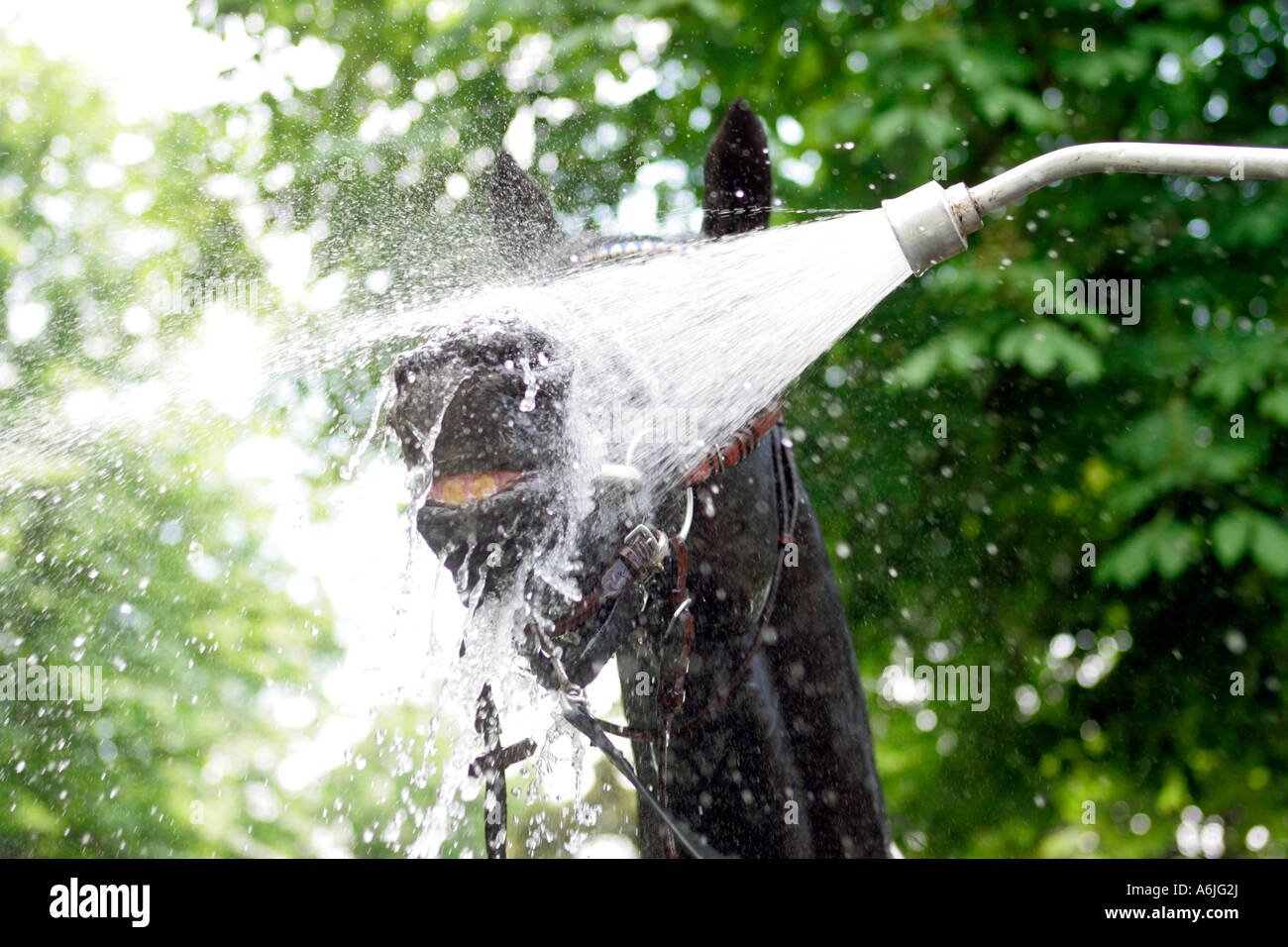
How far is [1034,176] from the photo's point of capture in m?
1.41

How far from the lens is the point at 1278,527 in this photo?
115 inches

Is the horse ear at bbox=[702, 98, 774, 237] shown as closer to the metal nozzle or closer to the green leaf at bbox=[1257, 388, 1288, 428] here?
the metal nozzle

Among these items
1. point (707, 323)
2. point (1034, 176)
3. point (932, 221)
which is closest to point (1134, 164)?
point (1034, 176)

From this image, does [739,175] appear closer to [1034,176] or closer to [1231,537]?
[1034,176]

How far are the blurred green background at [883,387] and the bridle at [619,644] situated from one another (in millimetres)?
1112

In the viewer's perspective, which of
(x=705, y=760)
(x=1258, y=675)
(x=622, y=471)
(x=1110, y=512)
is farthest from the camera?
(x=1258, y=675)

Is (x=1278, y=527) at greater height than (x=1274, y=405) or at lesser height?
lesser

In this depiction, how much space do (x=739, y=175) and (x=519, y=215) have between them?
1.43 ft

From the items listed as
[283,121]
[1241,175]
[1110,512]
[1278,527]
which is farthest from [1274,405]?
[283,121]

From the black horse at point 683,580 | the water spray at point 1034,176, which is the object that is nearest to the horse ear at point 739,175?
the black horse at point 683,580

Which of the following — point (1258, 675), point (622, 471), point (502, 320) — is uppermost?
point (502, 320)

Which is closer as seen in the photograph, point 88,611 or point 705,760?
point 705,760
